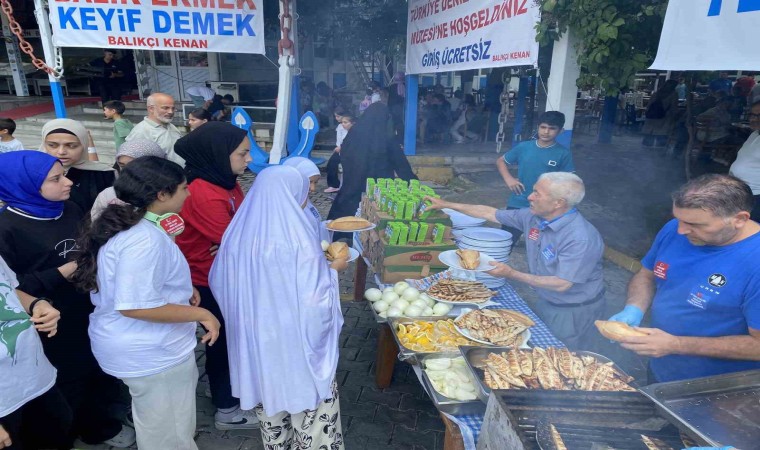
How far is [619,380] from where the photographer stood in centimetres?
194

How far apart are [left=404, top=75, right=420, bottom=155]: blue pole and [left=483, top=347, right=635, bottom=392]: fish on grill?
25.8 feet

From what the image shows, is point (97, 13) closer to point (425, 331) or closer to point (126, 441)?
point (126, 441)

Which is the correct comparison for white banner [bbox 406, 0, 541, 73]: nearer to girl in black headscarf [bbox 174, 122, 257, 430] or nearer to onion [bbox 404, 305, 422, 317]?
onion [bbox 404, 305, 422, 317]

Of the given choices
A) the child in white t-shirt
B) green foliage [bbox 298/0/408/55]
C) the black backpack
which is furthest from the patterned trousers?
the black backpack

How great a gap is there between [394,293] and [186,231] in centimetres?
143

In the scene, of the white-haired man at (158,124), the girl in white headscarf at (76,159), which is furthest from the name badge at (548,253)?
the white-haired man at (158,124)

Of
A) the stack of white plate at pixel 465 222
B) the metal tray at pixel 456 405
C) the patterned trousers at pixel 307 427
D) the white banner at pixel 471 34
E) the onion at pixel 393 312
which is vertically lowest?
the patterned trousers at pixel 307 427

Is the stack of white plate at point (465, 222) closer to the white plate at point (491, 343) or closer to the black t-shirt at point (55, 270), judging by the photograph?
the white plate at point (491, 343)

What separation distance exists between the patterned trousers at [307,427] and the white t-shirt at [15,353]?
1050 millimetres

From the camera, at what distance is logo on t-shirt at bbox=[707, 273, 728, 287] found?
193 centimetres

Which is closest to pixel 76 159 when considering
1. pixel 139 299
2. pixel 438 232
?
pixel 139 299

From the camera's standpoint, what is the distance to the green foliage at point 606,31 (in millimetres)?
4117

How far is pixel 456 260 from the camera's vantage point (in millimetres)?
2932

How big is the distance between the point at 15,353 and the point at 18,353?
0.02 m
